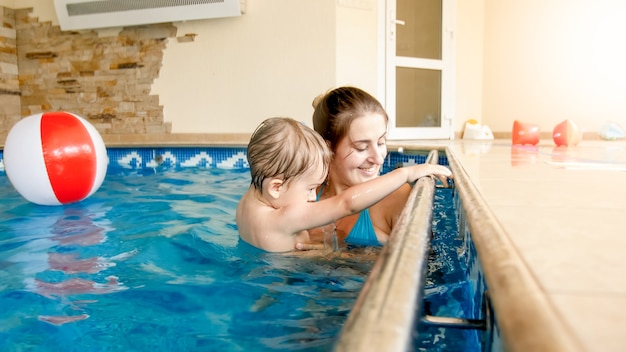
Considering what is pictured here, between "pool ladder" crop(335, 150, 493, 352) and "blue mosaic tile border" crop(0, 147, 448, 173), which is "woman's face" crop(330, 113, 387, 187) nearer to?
"pool ladder" crop(335, 150, 493, 352)

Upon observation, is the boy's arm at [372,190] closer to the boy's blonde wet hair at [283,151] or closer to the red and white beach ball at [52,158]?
the boy's blonde wet hair at [283,151]

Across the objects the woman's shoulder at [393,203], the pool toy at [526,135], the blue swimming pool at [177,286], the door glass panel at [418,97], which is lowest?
the blue swimming pool at [177,286]

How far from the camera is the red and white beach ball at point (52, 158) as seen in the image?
10.0 feet

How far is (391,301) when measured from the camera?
20.0 inches

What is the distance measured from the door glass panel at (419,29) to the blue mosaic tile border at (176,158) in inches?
106

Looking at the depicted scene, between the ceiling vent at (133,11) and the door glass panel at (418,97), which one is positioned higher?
the ceiling vent at (133,11)

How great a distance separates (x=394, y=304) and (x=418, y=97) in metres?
7.01

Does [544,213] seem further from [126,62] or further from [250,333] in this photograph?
[126,62]

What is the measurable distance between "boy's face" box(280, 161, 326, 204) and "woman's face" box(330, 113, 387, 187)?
250mm

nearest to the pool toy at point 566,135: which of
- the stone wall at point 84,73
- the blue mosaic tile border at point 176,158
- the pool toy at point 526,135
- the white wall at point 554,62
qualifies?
the pool toy at point 526,135

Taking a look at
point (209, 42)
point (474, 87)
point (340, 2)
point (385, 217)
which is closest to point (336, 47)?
point (340, 2)

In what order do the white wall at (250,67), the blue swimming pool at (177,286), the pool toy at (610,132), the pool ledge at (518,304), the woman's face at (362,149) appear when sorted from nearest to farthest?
the pool ledge at (518,304) → the blue swimming pool at (177,286) → the woman's face at (362,149) → the white wall at (250,67) → the pool toy at (610,132)

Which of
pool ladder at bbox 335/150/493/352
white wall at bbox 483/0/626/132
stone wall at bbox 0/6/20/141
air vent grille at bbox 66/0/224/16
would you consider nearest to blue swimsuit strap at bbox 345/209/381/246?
pool ladder at bbox 335/150/493/352

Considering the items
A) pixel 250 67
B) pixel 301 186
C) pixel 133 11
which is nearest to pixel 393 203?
pixel 301 186
